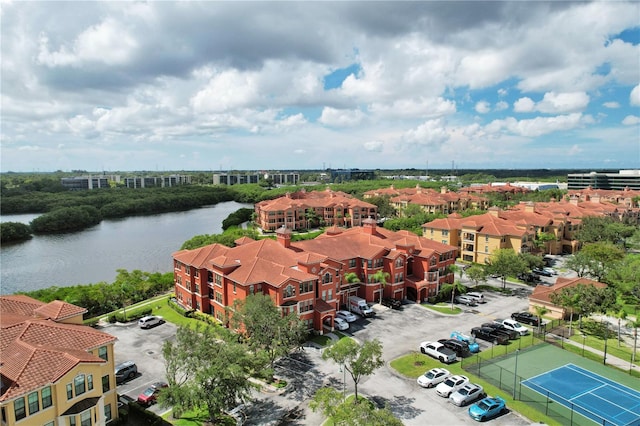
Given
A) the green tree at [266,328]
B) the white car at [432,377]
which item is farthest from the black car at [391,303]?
A: the green tree at [266,328]

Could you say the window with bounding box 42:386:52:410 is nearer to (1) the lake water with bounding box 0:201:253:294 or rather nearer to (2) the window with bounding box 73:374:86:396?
(2) the window with bounding box 73:374:86:396

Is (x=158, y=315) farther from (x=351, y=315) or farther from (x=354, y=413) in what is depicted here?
(x=354, y=413)

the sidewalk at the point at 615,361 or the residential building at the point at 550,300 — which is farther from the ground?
the residential building at the point at 550,300

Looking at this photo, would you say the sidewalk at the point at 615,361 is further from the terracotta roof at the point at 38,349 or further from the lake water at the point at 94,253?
the lake water at the point at 94,253

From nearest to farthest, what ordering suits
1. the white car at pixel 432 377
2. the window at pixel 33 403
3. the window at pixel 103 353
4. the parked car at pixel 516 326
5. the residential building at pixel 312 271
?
1. the window at pixel 33 403
2. the window at pixel 103 353
3. the white car at pixel 432 377
4. the residential building at pixel 312 271
5. the parked car at pixel 516 326

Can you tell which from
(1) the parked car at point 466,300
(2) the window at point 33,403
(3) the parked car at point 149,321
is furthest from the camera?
(1) the parked car at point 466,300

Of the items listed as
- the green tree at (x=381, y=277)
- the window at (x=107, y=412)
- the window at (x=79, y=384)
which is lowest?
the window at (x=107, y=412)
